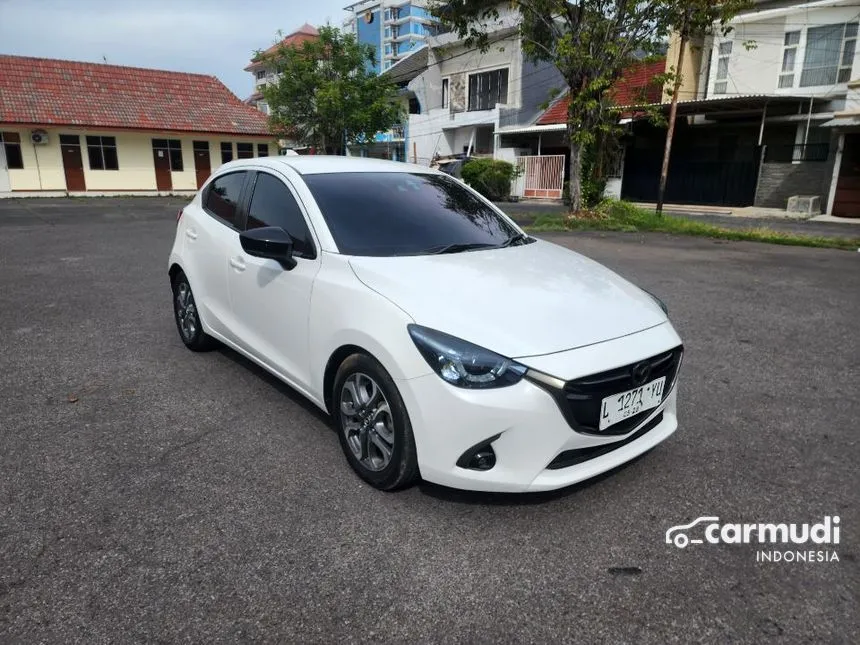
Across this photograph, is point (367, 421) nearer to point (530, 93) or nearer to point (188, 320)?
point (188, 320)

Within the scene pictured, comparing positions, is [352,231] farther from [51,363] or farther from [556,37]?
[556,37]

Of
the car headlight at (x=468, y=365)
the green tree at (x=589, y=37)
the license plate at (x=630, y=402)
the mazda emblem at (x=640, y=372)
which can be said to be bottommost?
the license plate at (x=630, y=402)

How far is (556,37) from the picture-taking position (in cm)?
1430

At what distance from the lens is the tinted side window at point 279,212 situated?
350cm

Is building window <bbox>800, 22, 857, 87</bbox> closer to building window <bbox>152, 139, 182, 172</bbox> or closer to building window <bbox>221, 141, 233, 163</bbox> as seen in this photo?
building window <bbox>221, 141, 233, 163</bbox>

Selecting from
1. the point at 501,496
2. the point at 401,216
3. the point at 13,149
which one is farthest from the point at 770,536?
the point at 13,149

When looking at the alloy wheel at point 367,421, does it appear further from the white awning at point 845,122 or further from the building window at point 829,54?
the building window at point 829,54

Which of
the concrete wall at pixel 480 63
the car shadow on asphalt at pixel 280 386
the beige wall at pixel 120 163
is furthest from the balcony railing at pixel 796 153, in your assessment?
the beige wall at pixel 120 163

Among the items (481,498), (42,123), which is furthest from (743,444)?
(42,123)

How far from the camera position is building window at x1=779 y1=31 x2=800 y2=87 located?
2075 cm

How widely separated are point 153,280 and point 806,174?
2070 centimetres

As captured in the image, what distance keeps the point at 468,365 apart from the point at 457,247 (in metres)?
1.26

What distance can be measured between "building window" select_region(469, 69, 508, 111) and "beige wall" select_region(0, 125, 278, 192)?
36.8ft

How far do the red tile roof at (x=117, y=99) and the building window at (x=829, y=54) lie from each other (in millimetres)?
25255
